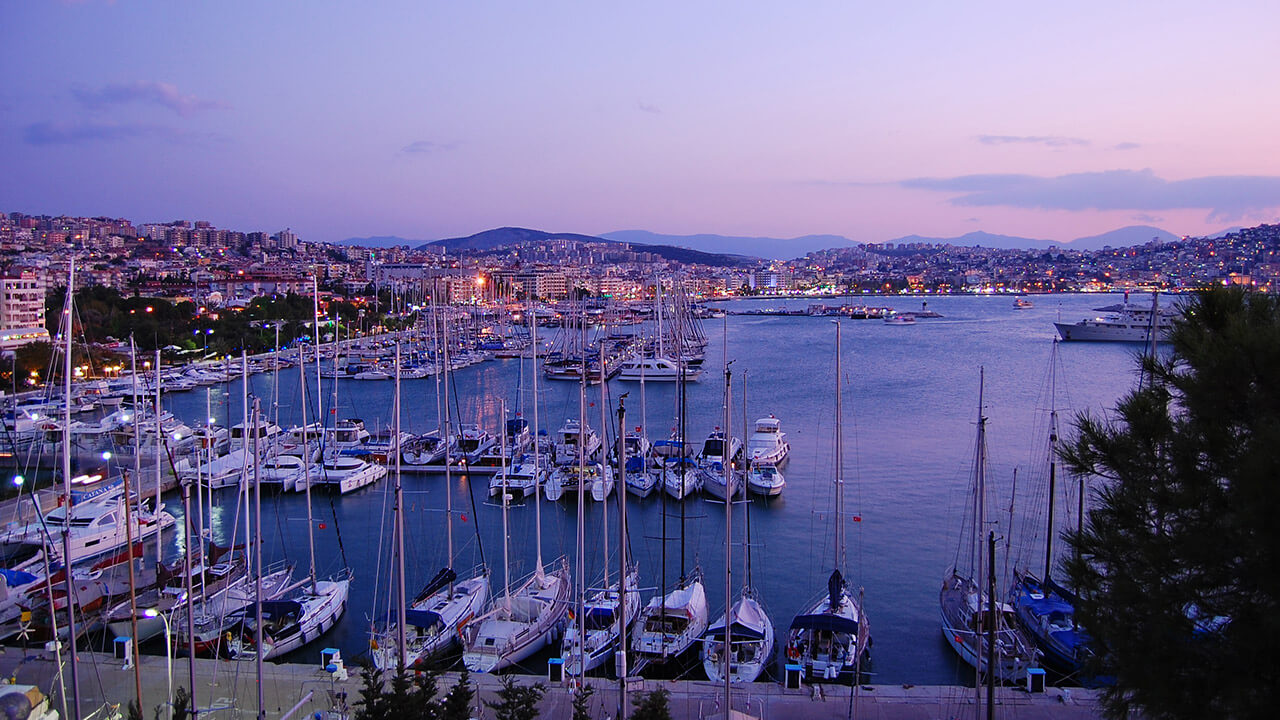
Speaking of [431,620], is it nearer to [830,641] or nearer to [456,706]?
[456,706]

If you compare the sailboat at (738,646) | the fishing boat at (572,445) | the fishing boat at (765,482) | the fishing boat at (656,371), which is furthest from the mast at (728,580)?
the fishing boat at (656,371)

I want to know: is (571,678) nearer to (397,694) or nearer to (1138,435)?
(397,694)

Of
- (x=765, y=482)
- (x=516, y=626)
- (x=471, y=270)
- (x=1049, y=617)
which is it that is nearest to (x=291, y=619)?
(x=516, y=626)

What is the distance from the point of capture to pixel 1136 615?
2773 mm

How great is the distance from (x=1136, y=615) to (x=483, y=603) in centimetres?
588

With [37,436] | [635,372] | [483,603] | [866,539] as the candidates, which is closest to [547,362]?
[635,372]

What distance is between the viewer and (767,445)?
14.8 m

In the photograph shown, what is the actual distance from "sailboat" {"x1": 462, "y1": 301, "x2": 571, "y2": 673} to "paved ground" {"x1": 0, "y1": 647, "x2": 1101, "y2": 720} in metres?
0.60

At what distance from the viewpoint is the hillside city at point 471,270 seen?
54500 millimetres

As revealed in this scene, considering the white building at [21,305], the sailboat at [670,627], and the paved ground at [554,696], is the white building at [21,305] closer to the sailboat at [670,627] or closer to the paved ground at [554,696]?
the paved ground at [554,696]

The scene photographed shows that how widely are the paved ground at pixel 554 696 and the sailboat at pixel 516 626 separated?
60 centimetres

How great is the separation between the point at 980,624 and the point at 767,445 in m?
8.68

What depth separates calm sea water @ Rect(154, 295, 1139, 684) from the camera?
8.89 m

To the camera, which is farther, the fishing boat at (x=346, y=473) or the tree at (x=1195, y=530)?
the fishing boat at (x=346, y=473)
